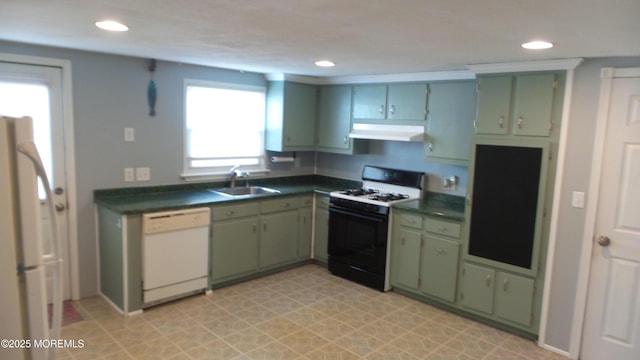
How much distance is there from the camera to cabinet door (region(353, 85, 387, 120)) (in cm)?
462

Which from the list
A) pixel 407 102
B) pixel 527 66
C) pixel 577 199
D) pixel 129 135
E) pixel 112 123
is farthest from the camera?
pixel 407 102

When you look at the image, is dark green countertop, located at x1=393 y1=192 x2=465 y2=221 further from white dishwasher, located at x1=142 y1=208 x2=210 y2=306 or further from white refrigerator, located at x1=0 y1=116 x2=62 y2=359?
white refrigerator, located at x1=0 y1=116 x2=62 y2=359

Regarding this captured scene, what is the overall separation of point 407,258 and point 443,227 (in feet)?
1.64

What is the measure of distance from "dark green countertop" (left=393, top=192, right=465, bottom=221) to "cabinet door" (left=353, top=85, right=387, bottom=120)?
39.1 inches

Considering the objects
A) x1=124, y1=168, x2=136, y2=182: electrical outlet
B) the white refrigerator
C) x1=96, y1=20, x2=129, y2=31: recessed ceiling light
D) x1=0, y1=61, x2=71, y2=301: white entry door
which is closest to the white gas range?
x1=124, y1=168, x2=136, y2=182: electrical outlet

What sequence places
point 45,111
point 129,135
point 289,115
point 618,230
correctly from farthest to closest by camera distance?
1. point 289,115
2. point 129,135
3. point 45,111
4. point 618,230

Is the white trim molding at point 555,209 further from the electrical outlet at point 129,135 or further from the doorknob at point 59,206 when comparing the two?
the doorknob at point 59,206

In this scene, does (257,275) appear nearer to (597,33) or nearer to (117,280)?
(117,280)

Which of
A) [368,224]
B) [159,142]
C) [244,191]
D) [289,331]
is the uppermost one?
[159,142]

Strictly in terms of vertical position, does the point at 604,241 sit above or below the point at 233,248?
above

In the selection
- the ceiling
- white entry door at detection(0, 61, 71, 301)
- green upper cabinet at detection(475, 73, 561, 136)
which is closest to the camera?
the ceiling

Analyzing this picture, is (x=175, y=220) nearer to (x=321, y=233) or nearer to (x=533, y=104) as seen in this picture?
(x=321, y=233)

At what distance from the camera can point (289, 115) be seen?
5.04 meters

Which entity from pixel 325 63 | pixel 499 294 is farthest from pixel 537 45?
pixel 499 294
